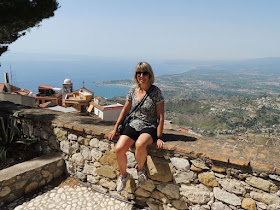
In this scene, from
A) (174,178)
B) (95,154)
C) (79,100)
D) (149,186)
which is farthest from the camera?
(79,100)

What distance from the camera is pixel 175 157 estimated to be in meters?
2.70

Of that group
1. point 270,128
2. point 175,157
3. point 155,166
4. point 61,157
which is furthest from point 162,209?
point 270,128

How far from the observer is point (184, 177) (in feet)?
8.77

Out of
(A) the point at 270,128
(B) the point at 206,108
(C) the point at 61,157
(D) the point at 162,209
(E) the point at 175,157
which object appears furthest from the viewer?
(B) the point at 206,108

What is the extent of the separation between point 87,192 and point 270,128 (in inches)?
3251

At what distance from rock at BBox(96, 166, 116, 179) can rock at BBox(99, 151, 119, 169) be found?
0.25 feet

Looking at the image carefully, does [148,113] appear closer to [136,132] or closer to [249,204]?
[136,132]

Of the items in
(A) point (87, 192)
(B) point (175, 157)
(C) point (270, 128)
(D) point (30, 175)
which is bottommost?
(C) point (270, 128)

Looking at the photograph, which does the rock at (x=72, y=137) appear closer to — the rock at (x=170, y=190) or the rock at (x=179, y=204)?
the rock at (x=170, y=190)

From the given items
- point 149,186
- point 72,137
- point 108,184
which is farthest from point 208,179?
point 72,137

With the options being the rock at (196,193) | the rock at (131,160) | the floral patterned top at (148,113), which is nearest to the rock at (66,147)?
the rock at (131,160)

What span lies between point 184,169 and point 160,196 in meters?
0.60

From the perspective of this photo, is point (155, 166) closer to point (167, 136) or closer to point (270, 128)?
point (167, 136)

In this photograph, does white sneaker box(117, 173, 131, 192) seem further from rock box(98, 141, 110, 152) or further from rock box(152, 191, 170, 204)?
rock box(98, 141, 110, 152)
